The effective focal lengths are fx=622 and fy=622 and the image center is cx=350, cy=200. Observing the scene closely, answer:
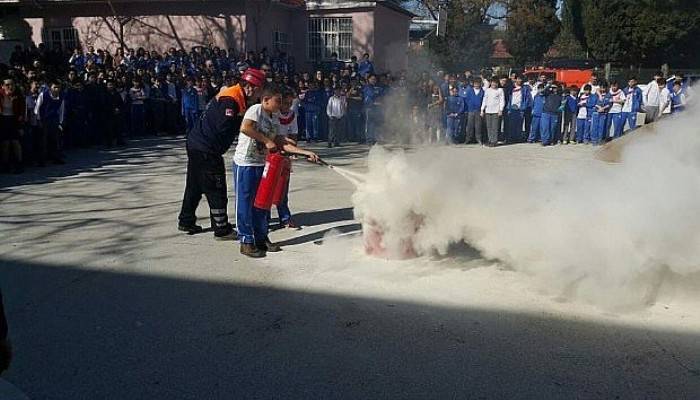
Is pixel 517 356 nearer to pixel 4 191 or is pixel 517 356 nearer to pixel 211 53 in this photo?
pixel 4 191

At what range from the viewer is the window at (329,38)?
84.5 feet

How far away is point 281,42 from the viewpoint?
25.4m

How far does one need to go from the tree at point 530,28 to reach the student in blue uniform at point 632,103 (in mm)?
24318

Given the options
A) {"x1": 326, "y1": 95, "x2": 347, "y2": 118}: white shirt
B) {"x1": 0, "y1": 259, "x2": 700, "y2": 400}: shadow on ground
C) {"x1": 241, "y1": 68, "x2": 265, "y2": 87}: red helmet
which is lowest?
{"x1": 0, "y1": 259, "x2": 700, "y2": 400}: shadow on ground

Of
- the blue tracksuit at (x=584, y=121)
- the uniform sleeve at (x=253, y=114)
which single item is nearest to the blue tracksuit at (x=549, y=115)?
the blue tracksuit at (x=584, y=121)

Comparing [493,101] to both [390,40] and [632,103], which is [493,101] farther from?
[390,40]

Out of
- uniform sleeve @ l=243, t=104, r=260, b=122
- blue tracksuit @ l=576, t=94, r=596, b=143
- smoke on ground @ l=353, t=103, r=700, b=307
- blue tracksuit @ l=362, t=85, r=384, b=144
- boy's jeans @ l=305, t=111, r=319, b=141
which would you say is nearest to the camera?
smoke on ground @ l=353, t=103, r=700, b=307

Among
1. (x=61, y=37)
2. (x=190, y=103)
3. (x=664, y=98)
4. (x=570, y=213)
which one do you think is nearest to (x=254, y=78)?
(x=570, y=213)

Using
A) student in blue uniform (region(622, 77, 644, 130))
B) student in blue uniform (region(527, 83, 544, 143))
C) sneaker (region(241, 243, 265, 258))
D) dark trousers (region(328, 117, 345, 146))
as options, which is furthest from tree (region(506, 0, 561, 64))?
sneaker (region(241, 243, 265, 258))

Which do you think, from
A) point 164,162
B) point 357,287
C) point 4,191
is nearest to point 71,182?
point 4,191

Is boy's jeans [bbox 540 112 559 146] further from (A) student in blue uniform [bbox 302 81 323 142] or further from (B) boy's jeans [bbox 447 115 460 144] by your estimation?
(A) student in blue uniform [bbox 302 81 323 142]

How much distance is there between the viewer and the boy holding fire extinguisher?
245 inches

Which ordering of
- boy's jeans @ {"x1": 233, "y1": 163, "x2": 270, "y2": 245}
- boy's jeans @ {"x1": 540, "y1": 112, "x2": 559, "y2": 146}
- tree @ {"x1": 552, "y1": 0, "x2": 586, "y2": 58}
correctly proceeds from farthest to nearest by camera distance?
tree @ {"x1": 552, "y1": 0, "x2": 586, "y2": 58} → boy's jeans @ {"x1": 540, "y1": 112, "x2": 559, "y2": 146} → boy's jeans @ {"x1": 233, "y1": 163, "x2": 270, "y2": 245}

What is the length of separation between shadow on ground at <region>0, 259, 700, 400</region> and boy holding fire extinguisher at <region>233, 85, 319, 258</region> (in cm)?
107
